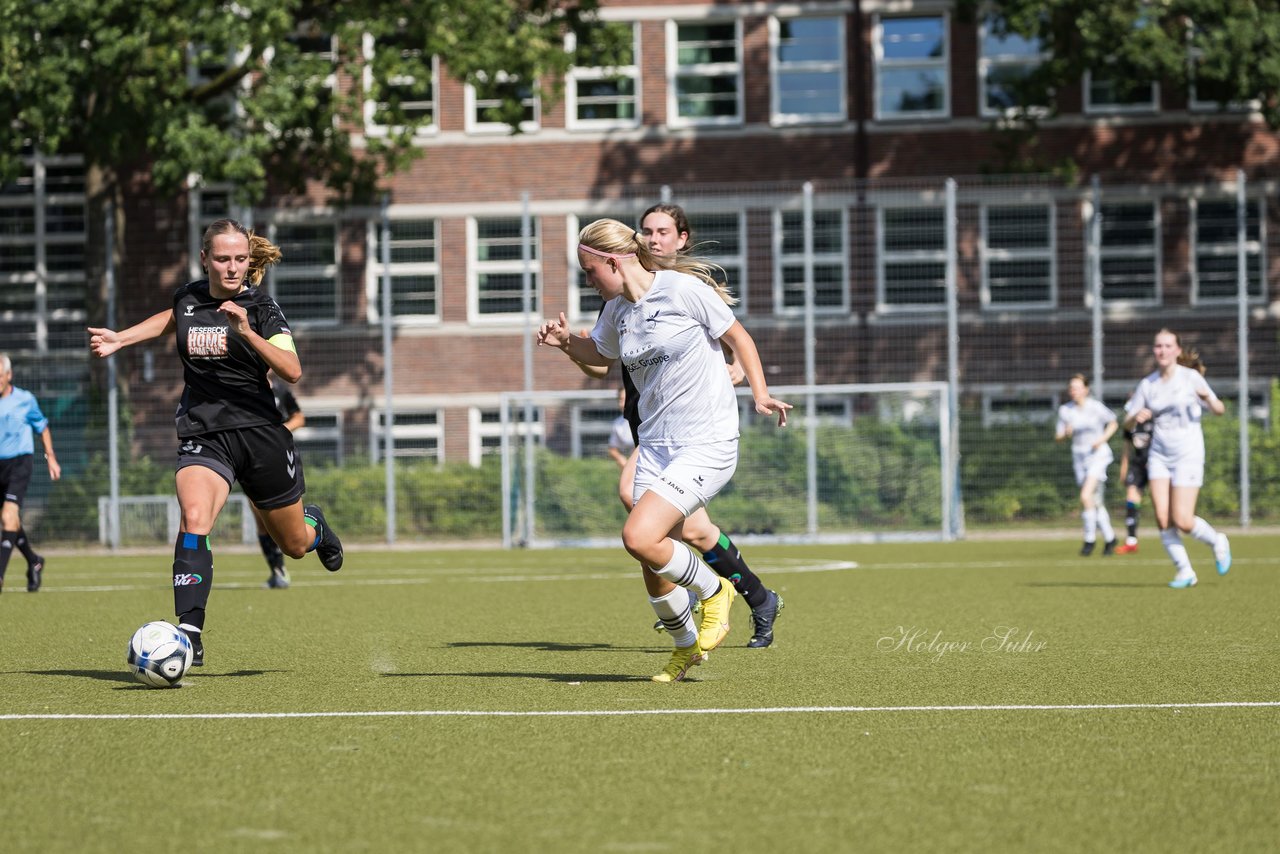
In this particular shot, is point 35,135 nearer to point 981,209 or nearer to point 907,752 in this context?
point 981,209

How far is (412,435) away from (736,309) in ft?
17.7

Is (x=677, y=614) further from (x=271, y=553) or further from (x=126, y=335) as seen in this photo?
(x=271, y=553)

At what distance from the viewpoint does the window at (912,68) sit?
3347 cm

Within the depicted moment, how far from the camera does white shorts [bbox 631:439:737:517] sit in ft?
26.6

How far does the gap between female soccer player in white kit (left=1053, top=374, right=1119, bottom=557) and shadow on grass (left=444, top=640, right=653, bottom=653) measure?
1151cm

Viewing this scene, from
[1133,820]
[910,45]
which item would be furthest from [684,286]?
[910,45]

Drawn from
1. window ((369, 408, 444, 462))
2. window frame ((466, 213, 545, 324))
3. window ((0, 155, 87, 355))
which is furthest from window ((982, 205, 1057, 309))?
window ((0, 155, 87, 355))

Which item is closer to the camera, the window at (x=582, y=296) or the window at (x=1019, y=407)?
the window at (x=1019, y=407)

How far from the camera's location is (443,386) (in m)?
32.3

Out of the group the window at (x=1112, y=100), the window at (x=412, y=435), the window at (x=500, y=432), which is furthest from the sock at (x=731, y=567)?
the window at (x=1112, y=100)

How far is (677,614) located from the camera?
26.9 feet

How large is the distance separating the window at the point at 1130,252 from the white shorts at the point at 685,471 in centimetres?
2438

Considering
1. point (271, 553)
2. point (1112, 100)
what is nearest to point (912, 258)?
point (1112, 100)

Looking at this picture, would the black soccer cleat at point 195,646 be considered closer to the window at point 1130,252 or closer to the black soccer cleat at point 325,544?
the black soccer cleat at point 325,544
